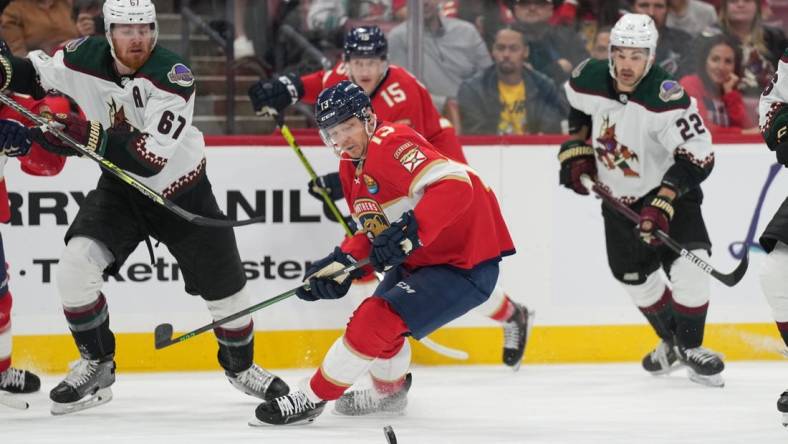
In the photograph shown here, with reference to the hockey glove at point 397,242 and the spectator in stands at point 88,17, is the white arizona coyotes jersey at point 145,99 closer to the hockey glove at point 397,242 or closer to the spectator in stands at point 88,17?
the hockey glove at point 397,242

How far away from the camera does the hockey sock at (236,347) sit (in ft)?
14.4

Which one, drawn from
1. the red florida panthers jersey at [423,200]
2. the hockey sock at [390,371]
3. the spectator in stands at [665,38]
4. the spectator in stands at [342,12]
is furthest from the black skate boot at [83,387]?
the spectator in stands at [665,38]

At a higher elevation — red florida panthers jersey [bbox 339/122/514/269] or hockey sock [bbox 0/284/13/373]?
red florida panthers jersey [bbox 339/122/514/269]

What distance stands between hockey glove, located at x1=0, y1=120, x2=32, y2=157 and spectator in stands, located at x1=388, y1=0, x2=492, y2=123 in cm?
200

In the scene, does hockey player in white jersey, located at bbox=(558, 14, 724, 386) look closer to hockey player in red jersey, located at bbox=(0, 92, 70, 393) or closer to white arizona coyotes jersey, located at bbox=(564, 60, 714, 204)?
white arizona coyotes jersey, located at bbox=(564, 60, 714, 204)

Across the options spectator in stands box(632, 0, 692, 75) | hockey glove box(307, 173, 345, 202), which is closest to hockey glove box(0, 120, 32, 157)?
hockey glove box(307, 173, 345, 202)

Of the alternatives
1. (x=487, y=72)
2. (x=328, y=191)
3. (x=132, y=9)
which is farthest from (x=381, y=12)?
(x=132, y=9)

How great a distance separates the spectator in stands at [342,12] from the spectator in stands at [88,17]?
0.81 metres

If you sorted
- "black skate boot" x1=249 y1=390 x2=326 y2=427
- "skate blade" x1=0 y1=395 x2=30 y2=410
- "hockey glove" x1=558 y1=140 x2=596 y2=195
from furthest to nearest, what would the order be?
1. "hockey glove" x1=558 y1=140 x2=596 y2=195
2. "skate blade" x1=0 y1=395 x2=30 y2=410
3. "black skate boot" x1=249 y1=390 x2=326 y2=427

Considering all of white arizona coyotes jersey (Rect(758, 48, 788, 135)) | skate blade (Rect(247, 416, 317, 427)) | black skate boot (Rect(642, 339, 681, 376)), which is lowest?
black skate boot (Rect(642, 339, 681, 376))

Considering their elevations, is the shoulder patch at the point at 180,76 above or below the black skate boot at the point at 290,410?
above

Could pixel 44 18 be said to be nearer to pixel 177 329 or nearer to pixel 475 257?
pixel 177 329

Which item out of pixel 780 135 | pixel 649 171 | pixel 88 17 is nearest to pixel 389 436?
pixel 780 135

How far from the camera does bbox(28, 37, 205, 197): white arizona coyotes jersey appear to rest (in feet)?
13.3
